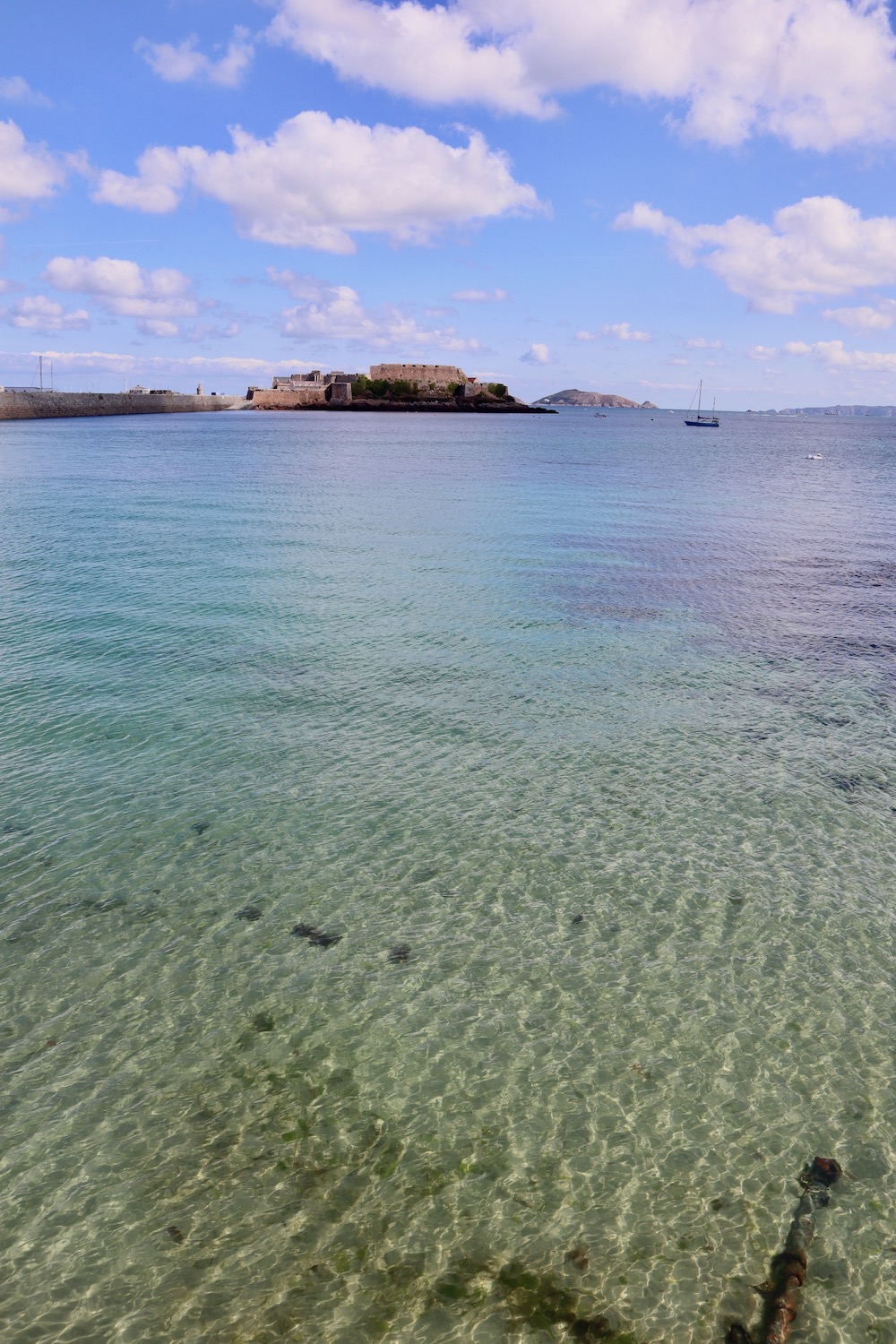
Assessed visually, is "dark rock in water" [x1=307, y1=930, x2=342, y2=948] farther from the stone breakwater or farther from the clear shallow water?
the stone breakwater

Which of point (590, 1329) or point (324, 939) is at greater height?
point (324, 939)

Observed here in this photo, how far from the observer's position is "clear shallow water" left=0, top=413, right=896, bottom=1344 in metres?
5.01

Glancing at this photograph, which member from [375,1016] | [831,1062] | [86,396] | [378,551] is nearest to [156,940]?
[375,1016]

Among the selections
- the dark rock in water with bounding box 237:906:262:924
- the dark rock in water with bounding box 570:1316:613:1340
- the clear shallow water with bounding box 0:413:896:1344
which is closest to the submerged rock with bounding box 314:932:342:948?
the clear shallow water with bounding box 0:413:896:1344

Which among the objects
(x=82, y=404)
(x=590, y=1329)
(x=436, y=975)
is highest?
(x=82, y=404)

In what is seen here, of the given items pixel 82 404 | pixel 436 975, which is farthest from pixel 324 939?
pixel 82 404

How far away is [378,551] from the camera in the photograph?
27859 millimetres

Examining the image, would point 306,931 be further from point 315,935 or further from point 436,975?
point 436,975

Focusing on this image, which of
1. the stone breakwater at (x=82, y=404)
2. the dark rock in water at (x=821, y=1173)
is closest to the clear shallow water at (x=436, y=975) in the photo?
the dark rock in water at (x=821, y=1173)

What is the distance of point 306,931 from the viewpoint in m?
8.02

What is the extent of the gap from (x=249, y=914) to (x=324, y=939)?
33.4 inches

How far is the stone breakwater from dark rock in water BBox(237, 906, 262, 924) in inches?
5261

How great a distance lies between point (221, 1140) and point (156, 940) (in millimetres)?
2418

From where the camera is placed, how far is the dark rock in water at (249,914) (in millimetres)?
8172
